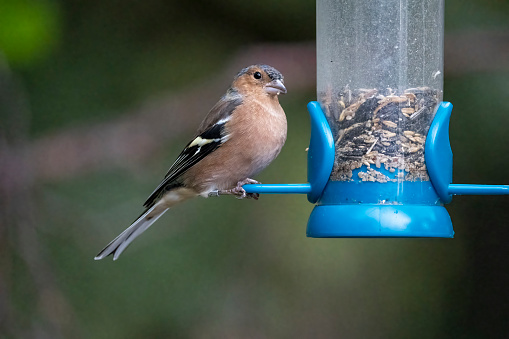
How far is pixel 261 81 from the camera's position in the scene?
588cm

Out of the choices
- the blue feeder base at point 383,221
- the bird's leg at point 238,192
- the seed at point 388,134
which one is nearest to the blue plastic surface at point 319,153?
the blue feeder base at point 383,221

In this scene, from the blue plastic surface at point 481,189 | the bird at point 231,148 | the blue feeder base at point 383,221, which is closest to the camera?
the blue plastic surface at point 481,189

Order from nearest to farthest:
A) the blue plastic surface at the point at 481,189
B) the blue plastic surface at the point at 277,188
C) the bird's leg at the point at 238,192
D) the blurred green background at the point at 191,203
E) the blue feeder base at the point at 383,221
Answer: the blue plastic surface at the point at 481,189
the blue feeder base at the point at 383,221
the blue plastic surface at the point at 277,188
the bird's leg at the point at 238,192
the blurred green background at the point at 191,203

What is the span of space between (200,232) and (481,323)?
2.56 meters

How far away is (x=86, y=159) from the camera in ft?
24.3

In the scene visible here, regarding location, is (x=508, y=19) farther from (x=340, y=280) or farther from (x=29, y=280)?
(x=29, y=280)

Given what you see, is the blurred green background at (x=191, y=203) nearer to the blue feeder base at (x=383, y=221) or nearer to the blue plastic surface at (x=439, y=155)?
the blue plastic surface at (x=439, y=155)

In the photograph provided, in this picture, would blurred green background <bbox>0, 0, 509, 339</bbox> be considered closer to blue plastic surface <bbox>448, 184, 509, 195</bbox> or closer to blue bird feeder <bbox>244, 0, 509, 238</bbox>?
blue bird feeder <bbox>244, 0, 509, 238</bbox>

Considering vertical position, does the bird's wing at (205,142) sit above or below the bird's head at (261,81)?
below

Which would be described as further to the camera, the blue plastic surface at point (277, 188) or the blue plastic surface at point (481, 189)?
the blue plastic surface at point (277, 188)

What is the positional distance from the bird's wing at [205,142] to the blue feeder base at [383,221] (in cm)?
115

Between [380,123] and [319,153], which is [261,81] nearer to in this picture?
[319,153]

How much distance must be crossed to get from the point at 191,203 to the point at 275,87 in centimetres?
228

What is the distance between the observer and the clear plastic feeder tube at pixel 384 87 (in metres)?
4.84
